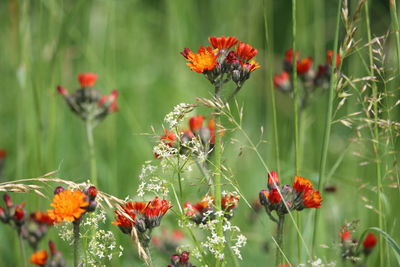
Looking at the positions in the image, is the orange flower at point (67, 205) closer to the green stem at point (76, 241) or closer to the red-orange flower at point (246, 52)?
the green stem at point (76, 241)

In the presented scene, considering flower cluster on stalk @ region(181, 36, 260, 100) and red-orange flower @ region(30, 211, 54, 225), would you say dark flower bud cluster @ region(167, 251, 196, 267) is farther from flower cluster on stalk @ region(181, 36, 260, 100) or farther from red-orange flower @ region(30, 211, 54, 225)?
red-orange flower @ region(30, 211, 54, 225)

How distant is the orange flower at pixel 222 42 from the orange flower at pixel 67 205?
45cm

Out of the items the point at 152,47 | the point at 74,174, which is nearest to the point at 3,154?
the point at 74,174

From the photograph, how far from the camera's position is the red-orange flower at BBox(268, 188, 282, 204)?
1378mm

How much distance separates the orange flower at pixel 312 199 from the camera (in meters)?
1.34

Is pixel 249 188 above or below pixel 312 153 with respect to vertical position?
below

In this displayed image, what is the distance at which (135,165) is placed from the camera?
11.5 ft

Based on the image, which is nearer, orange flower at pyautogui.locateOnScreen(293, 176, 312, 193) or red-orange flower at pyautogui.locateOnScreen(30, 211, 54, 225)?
orange flower at pyautogui.locateOnScreen(293, 176, 312, 193)

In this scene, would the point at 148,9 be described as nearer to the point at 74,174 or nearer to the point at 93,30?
the point at 93,30

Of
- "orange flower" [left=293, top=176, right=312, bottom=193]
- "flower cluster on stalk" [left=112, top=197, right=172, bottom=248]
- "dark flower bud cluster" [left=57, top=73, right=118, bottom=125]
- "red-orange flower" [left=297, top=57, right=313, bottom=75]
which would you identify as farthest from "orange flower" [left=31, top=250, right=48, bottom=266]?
"red-orange flower" [left=297, top=57, right=313, bottom=75]

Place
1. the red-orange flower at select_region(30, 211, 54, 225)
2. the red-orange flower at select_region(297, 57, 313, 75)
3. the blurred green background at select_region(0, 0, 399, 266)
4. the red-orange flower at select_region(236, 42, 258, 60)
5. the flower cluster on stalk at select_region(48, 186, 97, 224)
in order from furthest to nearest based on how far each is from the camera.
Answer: the blurred green background at select_region(0, 0, 399, 266) → the red-orange flower at select_region(297, 57, 313, 75) → the red-orange flower at select_region(30, 211, 54, 225) → the red-orange flower at select_region(236, 42, 258, 60) → the flower cluster on stalk at select_region(48, 186, 97, 224)

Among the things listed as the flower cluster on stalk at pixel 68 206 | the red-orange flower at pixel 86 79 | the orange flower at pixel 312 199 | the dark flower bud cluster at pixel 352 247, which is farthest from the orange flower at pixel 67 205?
the red-orange flower at pixel 86 79

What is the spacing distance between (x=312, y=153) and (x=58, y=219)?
6.72ft

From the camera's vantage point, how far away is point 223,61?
1.44 m
